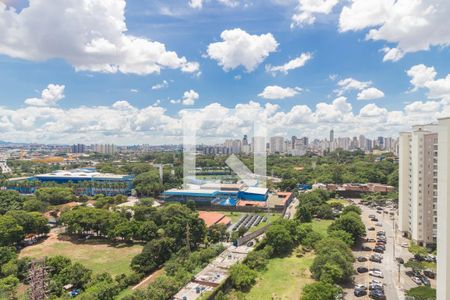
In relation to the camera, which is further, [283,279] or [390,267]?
[390,267]

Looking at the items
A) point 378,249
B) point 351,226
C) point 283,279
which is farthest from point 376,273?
point 283,279

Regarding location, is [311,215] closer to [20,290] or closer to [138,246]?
[138,246]

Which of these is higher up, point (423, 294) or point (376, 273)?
point (423, 294)

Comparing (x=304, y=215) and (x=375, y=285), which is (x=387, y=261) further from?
(x=304, y=215)

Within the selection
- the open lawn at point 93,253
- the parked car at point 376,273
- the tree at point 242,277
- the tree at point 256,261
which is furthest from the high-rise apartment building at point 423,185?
the open lawn at point 93,253

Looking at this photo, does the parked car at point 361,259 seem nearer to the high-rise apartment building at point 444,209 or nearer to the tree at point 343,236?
the tree at point 343,236

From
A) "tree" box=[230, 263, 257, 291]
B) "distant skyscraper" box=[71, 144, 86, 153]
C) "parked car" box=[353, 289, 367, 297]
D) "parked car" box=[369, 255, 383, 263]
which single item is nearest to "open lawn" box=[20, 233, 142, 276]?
"tree" box=[230, 263, 257, 291]

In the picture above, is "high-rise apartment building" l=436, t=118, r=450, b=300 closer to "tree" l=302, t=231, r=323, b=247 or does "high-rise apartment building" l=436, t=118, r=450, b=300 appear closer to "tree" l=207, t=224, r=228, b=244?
"tree" l=302, t=231, r=323, b=247
